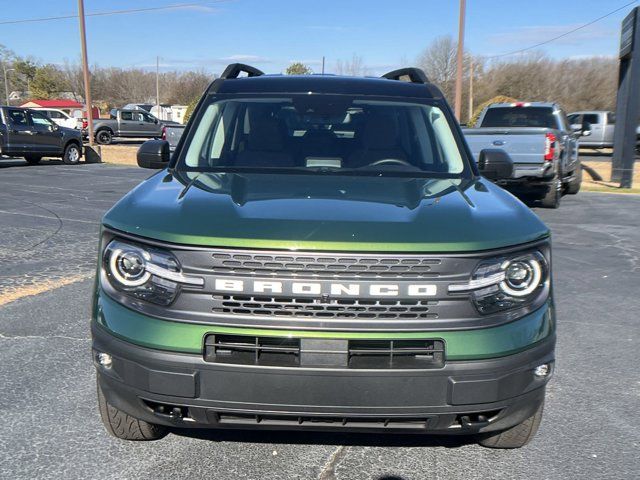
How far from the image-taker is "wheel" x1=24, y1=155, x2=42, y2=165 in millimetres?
20609

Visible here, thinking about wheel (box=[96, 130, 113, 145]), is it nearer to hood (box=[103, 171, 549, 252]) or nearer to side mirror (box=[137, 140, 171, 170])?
side mirror (box=[137, 140, 171, 170])

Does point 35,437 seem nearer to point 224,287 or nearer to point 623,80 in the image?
point 224,287

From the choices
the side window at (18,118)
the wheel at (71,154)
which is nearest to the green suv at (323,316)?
the side window at (18,118)

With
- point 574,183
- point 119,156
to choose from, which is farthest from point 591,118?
point 119,156

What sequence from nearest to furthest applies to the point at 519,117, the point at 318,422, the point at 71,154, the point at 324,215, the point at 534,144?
the point at 318,422 < the point at 324,215 < the point at 534,144 < the point at 519,117 < the point at 71,154

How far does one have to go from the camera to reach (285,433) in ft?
10.3

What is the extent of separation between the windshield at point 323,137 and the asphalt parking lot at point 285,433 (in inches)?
58.9

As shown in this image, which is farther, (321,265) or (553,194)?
(553,194)

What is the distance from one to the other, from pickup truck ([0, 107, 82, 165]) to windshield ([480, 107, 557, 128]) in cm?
1455

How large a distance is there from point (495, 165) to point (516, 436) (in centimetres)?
185

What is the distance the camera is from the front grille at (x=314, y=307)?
7.66 feet

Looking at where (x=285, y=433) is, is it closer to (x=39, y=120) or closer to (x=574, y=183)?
(x=574, y=183)

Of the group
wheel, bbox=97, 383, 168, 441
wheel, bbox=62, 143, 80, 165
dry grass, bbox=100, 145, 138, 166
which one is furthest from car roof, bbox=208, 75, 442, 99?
dry grass, bbox=100, 145, 138, 166

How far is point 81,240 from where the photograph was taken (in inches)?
316
